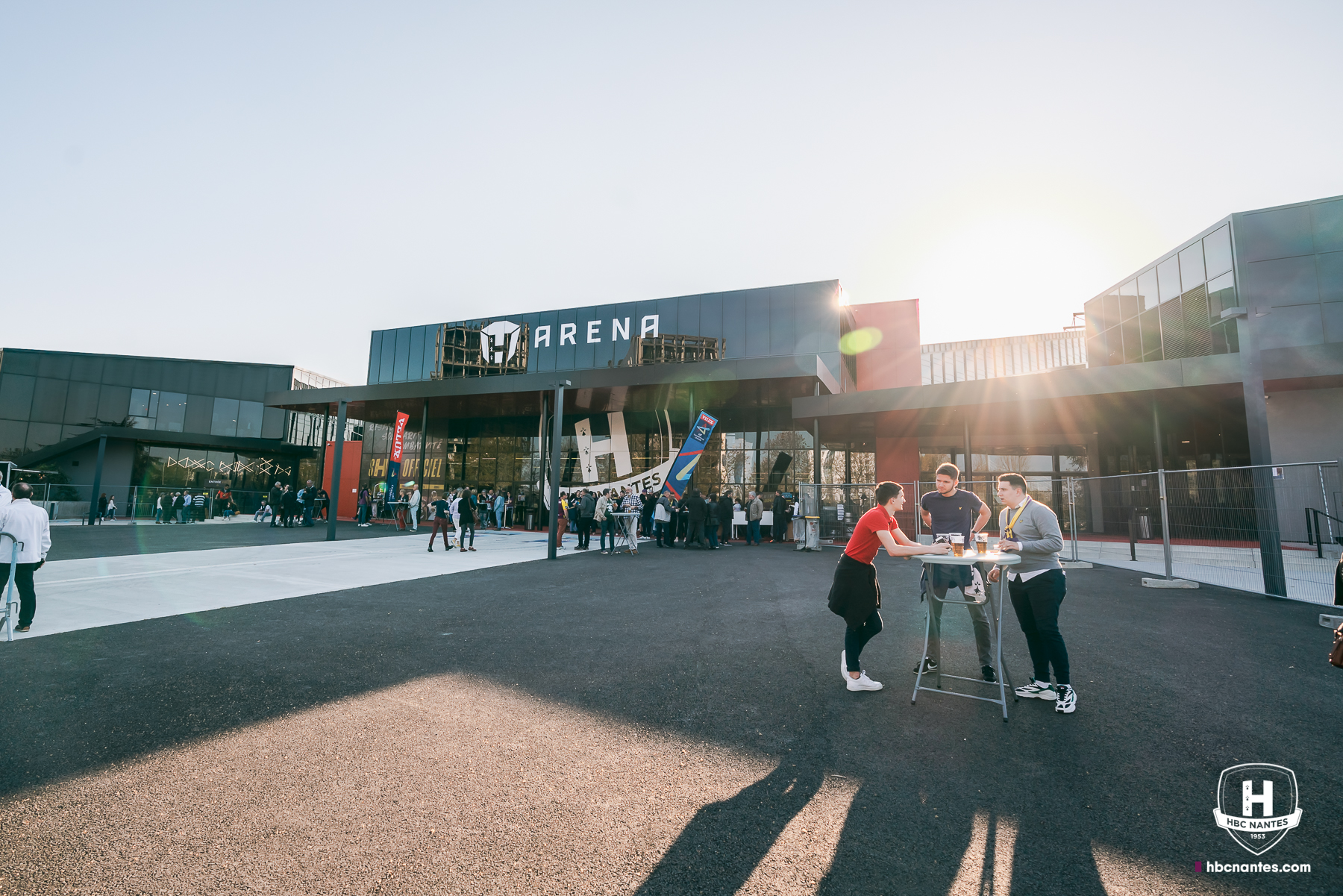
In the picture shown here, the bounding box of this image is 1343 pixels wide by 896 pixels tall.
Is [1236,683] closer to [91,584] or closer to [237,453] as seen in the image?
[91,584]

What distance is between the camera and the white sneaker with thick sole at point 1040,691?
4.46 m

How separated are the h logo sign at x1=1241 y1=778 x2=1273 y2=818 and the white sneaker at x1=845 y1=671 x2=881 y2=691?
2.12 metres

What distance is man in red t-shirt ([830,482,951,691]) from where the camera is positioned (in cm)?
456

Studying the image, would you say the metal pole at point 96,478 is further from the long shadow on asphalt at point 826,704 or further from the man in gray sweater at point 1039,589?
the man in gray sweater at point 1039,589

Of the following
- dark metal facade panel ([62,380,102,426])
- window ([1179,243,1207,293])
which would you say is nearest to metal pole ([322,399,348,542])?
dark metal facade panel ([62,380,102,426])

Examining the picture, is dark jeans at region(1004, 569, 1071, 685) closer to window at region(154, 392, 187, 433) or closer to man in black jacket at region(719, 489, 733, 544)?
man in black jacket at region(719, 489, 733, 544)

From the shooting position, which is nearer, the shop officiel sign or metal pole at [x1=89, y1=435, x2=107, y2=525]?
metal pole at [x1=89, y1=435, x2=107, y2=525]

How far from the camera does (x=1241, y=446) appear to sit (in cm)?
1997

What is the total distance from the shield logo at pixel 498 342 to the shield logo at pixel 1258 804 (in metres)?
30.0

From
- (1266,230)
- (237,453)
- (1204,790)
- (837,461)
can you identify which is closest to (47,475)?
(237,453)

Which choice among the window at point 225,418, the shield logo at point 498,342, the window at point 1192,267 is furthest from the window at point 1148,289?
the window at point 225,418

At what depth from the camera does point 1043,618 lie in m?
4.38

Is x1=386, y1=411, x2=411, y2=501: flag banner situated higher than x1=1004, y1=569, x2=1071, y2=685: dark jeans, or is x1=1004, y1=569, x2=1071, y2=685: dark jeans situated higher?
x1=386, y1=411, x2=411, y2=501: flag banner

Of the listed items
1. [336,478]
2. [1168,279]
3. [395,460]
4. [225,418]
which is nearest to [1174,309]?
[1168,279]
